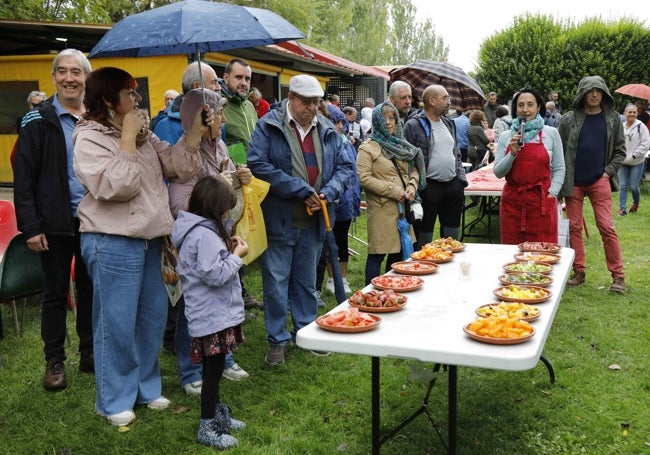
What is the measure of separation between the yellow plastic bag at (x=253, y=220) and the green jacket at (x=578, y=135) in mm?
3339

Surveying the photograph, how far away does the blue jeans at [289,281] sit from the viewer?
14.3 ft

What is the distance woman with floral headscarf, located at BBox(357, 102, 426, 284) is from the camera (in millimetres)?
5270

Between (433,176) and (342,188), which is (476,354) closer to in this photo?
(342,188)

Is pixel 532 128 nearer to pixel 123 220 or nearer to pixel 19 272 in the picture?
pixel 123 220

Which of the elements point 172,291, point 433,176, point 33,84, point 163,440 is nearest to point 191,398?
point 163,440

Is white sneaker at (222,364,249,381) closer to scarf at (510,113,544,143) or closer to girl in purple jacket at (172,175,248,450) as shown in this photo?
girl in purple jacket at (172,175,248,450)

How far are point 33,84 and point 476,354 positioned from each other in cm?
1158

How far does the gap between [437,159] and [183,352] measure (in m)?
3.04

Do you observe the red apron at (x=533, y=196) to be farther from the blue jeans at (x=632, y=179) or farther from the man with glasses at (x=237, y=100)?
the blue jeans at (x=632, y=179)

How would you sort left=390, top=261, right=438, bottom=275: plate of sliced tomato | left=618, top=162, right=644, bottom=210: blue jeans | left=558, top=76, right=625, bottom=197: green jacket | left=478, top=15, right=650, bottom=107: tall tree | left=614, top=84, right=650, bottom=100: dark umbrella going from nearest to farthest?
left=390, top=261, right=438, bottom=275: plate of sliced tomato → left=558, top=76, right=625, bottom=197: green jacket → left=618, top=162, right=644, bottom=210: blue jeans → left=614, top=84, right=650, bottom=100: dark umbrella → left=478, top=15, right=650, bottom=107: tall tree

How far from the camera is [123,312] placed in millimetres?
3336

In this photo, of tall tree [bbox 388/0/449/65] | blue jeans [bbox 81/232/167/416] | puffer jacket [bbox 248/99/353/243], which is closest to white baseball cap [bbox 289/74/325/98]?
puffer jacket [bbox 248/99/353/243]

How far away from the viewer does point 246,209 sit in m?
3.92

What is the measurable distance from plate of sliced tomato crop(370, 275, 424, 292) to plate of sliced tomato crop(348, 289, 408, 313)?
186 mm
